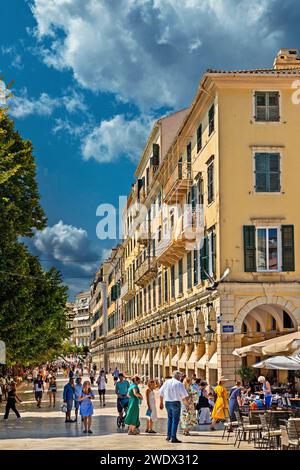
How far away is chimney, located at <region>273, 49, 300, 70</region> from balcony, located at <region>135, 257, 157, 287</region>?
17140mm

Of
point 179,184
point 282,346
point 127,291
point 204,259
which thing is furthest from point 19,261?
point 127,291

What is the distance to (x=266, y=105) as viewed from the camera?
109ft

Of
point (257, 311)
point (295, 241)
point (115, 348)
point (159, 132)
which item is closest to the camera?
point (295, 241)

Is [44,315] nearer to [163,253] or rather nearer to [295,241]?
[163,253]

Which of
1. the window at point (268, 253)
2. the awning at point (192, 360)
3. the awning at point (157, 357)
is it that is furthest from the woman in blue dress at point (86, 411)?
the awning at point (157, 357)

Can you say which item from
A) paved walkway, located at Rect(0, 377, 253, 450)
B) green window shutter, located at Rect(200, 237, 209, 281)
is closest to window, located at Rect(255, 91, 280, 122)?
green window shutter, located at Rect(200, 237, 209, 281)

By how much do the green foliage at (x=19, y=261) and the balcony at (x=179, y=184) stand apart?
682cm

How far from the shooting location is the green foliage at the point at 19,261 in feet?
104

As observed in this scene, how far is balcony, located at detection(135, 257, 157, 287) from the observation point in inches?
2095

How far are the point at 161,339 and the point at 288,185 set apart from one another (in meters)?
19.9

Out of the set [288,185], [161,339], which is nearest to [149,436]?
[288,185]

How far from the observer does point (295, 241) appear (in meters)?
32.3

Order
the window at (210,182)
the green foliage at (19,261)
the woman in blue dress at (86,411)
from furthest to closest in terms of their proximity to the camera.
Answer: the window at (210,182) < the green foliage at (19,261) < the woman in blue dress at (86,411)

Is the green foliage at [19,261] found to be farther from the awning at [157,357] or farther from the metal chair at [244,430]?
the metal chair at [244,430]
